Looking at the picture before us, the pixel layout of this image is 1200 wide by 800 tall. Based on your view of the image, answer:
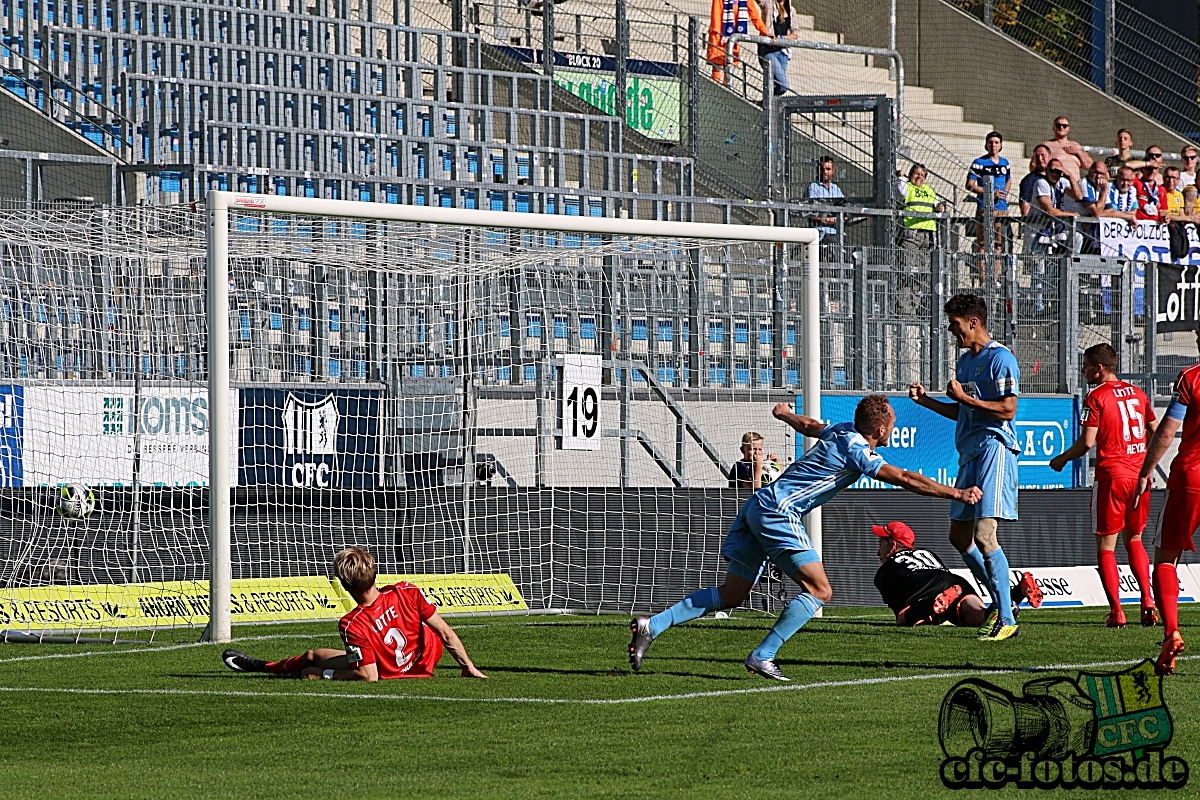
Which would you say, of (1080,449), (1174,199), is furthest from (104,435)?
(1174,199)

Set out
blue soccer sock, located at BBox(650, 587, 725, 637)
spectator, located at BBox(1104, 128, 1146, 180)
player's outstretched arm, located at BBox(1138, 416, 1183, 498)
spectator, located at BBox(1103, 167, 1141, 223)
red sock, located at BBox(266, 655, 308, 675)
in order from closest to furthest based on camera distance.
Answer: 1. player's outstretched arm, located at BBox(1138, 416, 1183, 498)
2. blue soccer sock, located at BBox(650, 587, 725, 637)
3. red sock, located at BBox(266, 655, 308, 675)
4. spectator, located at BBox(1103, 167, 1141, 223)
5. spectator, located at BBox(1104, 128, 1146, 180)

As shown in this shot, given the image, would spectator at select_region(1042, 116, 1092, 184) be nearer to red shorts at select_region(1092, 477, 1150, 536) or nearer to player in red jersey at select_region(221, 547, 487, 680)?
red shorts at select_region(1092, 477, 1150, 536)

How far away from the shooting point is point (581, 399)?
45.8 feet

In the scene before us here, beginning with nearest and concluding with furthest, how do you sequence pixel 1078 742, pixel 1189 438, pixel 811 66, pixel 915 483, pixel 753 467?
1. pixel 1078 742
2. pixel 915 483
3. pixel 1189 438
4. pixel 753 467
5. pixel 811 66

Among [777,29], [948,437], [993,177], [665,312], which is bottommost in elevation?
[948,437]

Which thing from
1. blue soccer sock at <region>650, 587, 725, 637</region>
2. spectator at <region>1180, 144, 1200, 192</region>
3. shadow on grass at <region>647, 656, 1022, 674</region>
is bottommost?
shadow on grass at <region>647, 656, 1022, 674</region>

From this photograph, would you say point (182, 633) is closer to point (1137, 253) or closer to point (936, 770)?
point (936, 770)

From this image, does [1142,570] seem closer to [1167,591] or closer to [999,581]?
[999,581]

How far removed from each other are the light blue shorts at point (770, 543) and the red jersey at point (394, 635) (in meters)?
1.63

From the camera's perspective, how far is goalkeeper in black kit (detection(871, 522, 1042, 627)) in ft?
41.2

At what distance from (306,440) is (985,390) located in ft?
20.5

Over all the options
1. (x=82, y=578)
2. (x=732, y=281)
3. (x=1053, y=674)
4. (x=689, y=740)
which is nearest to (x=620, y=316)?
(x=732, y=281)

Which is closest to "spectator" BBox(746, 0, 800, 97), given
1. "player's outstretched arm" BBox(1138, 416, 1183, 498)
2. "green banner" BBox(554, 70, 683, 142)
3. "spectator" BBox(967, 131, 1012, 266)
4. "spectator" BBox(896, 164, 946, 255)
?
"green banner" BBox(554, 70, 683, 142)

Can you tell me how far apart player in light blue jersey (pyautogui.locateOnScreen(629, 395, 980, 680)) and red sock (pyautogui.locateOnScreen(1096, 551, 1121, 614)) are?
3275 millimetres
